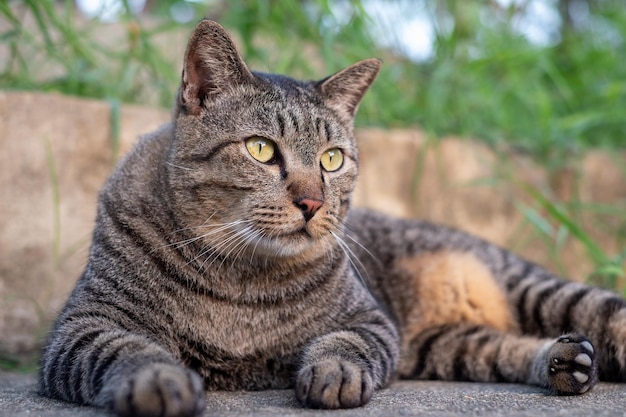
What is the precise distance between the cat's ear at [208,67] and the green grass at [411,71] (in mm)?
1184

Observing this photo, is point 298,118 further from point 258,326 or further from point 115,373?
point 115,373

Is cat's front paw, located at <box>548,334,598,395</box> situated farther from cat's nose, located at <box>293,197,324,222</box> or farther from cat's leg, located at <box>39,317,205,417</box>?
cat's leg, located at <box>39,317,205,417</box>

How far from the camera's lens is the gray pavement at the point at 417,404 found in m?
1.75

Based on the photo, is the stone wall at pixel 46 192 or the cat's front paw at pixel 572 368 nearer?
the cat's front paw at pixel 572 368

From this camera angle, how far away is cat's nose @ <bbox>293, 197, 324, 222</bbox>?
2.04 metres

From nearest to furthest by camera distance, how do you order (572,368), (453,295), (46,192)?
(572,368) < (453,295) < (46,192)

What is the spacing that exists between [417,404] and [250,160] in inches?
35.3

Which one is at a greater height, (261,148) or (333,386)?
(261,148)

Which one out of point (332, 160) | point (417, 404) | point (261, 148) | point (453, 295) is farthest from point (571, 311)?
point (261, 148)

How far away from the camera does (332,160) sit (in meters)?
2.34

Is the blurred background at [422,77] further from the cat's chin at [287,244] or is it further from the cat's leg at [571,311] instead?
the cat's chin at [287,244]

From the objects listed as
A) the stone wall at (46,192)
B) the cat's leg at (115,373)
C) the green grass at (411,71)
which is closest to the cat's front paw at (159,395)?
the cat's leg at (115,373)

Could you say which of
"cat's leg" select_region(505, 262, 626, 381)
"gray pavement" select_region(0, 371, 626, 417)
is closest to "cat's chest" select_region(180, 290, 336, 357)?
"gray pavement" select_region(0, 371, 626, 417)

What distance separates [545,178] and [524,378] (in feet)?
7.14
